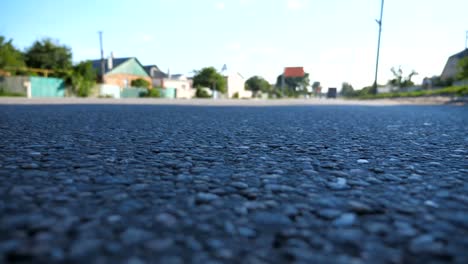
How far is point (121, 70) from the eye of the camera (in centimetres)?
4306

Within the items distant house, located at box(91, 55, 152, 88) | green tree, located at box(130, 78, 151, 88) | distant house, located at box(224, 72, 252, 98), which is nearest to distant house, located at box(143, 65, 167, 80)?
distant house, located at box(91, 55, 152, 88)

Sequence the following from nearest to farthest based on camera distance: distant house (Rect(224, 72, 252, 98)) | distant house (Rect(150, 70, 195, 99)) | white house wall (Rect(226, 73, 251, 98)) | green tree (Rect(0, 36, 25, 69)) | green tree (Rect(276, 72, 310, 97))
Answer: green tree (Rect(0, 36, 25, 69)) < distant house (Rect(150, 70, 195, 99)) < distant house (Rect(224, 72, 252, 98)) < white house wall (Rect(226, 73, 251, 98)) < green tree (Rect(276, 72, 310, 97))

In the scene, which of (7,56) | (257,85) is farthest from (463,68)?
(257,85)

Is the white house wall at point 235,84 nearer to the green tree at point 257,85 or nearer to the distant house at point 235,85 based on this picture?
the distant house at point 235,85

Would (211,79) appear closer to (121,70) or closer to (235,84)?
(235,84)

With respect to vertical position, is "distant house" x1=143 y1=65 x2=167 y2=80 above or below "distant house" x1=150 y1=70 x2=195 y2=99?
above

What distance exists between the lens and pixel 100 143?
7.04ft

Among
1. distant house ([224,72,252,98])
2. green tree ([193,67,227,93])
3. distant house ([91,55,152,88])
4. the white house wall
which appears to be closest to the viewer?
distant house ([91,55,152,88])

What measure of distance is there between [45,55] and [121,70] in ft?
36.3

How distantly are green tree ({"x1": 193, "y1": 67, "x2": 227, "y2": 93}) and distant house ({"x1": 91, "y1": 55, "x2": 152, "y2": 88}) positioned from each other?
397 inches

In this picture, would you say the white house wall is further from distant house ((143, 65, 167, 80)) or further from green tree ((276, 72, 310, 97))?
green tree ((276, 72, 310, 97))

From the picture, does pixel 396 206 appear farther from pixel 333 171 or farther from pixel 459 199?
pixel 333 171

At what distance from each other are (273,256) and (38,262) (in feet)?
1.65

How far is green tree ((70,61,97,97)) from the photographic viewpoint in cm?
2608
